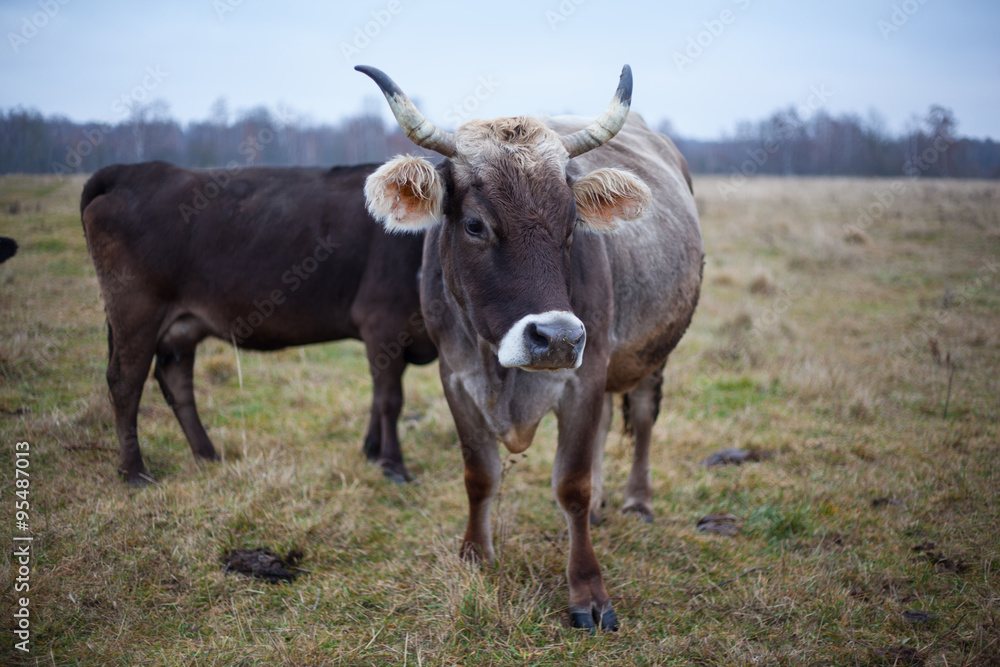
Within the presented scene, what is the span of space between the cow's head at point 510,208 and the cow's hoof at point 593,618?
1300 mm

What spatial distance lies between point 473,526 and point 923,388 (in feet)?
16.7

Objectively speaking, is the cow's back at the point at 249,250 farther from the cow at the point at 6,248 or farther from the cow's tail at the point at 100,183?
the cow at the point at 6,248

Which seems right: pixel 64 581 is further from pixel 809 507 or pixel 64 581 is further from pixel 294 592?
pixel 809 507

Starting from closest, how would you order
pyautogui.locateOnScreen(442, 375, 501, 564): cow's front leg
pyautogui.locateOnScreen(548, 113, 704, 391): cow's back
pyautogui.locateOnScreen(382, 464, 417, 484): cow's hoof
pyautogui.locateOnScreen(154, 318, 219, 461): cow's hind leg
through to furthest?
1. pyautogui.locateOnScreen(442, 375, 501, 564): cow's front leg
2. pyautogui.locateOnScreen(548, 113, 704, 391): cow's back
3. pyautogui.locateOnScreen(382, 464, 417, 484): cow's hoof
4. pyautogui.locateOnScreen(154, 318, 219, 461): cow's hind leg

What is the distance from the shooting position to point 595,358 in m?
3.17

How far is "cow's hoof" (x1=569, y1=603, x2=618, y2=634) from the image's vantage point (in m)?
3.05

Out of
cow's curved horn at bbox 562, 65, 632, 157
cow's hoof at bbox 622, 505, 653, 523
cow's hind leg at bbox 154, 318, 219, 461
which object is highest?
cow's curved horn at bbox 562, 65, 632, 157

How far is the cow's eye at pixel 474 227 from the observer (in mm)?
2812

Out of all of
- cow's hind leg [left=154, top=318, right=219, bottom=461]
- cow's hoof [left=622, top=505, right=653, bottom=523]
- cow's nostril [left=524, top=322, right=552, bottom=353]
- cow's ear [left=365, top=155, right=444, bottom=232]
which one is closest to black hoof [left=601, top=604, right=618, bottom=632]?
cow's hoof [left=622, top=505, right=653, bottom=523]

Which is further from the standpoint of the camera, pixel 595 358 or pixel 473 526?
pixel 473 526

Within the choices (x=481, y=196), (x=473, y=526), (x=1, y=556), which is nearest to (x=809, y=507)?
(x=473, y=526)

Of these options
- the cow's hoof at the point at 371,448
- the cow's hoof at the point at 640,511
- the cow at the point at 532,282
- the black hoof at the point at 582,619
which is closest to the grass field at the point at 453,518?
the black hoof at the point at 582,619

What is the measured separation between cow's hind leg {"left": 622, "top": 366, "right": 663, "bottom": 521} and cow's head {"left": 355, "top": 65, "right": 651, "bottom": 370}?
6.35ft

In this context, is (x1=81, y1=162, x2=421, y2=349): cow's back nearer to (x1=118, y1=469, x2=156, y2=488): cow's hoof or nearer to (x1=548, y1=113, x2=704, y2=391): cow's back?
(x1=118, y1=469, x2=156, y2=488): cow's hoof
